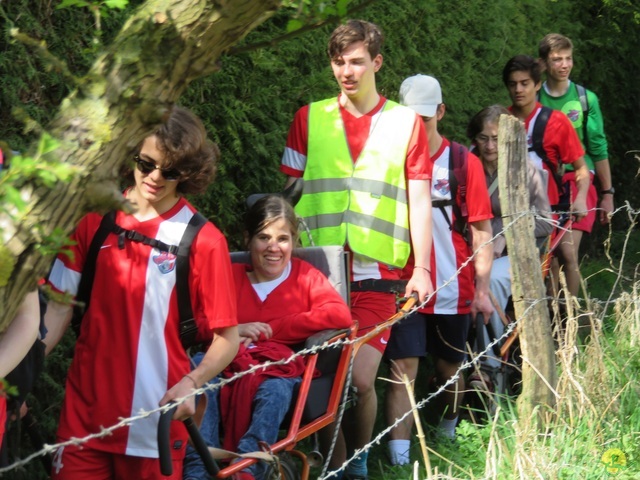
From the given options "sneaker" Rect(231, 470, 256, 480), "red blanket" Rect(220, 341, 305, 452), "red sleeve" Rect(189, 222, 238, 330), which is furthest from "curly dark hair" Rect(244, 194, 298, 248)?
"sneaker" Rect(231, 470, 256, 480)

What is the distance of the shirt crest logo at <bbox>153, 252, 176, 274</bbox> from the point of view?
4.17 meters

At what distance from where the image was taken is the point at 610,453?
5.27 m

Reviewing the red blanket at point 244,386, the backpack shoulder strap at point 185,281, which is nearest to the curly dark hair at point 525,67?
the red blanket at point 244,386

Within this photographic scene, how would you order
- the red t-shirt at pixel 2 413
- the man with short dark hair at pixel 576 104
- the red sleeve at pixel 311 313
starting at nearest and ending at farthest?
the red t-shirt at pixel 2 413 → the red sleeve at pixel 311 313 → the man with short dark hair at pixel 576 104

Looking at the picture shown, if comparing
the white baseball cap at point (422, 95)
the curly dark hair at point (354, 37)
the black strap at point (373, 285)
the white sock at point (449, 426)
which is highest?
the curly dark hair at point (354, 37)

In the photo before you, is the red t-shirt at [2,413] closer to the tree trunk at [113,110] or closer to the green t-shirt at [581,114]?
the tree trunk at [113,110]

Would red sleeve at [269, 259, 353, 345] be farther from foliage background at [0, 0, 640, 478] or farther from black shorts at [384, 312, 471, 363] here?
black shorts at [384, 312, 471, 363]

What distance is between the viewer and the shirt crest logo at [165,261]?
417cm

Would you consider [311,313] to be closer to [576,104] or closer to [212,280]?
[212,280]

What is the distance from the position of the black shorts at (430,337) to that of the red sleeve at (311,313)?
1.37 metres

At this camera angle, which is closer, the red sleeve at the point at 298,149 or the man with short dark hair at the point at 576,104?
the red sleeve at the point at 298,149

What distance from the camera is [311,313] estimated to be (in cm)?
505

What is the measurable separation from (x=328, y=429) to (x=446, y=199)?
5.02 ft

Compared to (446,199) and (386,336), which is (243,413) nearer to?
(386,336)
